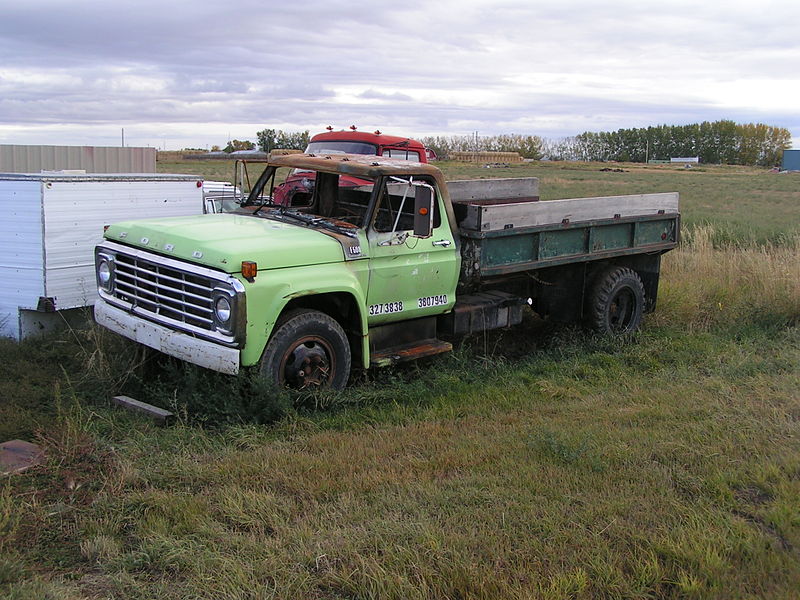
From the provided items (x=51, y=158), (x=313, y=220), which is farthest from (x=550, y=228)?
(x=51, y=158)

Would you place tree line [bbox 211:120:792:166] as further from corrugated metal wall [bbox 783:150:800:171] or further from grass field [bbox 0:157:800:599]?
grass field [bbox 0:157:800:599]

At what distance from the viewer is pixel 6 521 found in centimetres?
387

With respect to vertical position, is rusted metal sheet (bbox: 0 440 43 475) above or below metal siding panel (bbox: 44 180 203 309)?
below

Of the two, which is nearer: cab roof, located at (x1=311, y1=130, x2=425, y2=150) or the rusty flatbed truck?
the rusty flatbed truck

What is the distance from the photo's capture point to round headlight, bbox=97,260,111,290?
6.51 meters

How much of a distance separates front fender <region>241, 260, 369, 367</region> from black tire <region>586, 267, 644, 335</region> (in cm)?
375

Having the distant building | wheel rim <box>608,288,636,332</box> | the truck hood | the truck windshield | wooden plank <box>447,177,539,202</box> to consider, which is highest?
the distant building

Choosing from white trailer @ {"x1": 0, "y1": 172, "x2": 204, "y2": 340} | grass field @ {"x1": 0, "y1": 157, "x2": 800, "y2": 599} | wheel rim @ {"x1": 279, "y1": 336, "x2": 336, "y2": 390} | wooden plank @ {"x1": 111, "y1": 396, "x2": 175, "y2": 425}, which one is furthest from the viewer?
white trailer @ {"x1": 0, "y1": 172, "x2": 204, "y2": 340}

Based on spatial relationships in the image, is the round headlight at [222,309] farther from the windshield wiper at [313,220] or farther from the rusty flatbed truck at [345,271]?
the windshield wiper at [313,220]

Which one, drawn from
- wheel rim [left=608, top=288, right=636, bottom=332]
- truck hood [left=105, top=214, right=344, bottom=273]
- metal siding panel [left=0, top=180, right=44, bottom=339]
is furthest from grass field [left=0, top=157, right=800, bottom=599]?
wheel rim [left=608, top=288, right=636, bottom=332]

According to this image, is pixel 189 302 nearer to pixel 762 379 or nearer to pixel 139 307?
pixel 139 307

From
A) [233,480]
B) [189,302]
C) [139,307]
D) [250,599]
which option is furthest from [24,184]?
[250,599]

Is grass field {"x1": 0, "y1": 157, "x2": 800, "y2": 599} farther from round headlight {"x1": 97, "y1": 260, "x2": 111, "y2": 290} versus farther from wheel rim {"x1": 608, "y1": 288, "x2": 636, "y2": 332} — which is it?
wheel rim {"x1": 608, "y1": 288, "x2": 636, "y2": 332}

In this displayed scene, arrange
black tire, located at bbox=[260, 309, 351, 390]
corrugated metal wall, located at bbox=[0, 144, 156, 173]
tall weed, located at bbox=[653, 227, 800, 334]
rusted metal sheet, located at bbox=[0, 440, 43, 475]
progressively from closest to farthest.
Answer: rusted metal sheet, located at bbox=[0, 440, 43, 475] → black tire, located at bbox=[260, 309, 351, 390] → tall weed, located at bbox=[653, 227, 800, 334] → corrugated metal wall, located at bbox=[0, 144, 156, 173]
